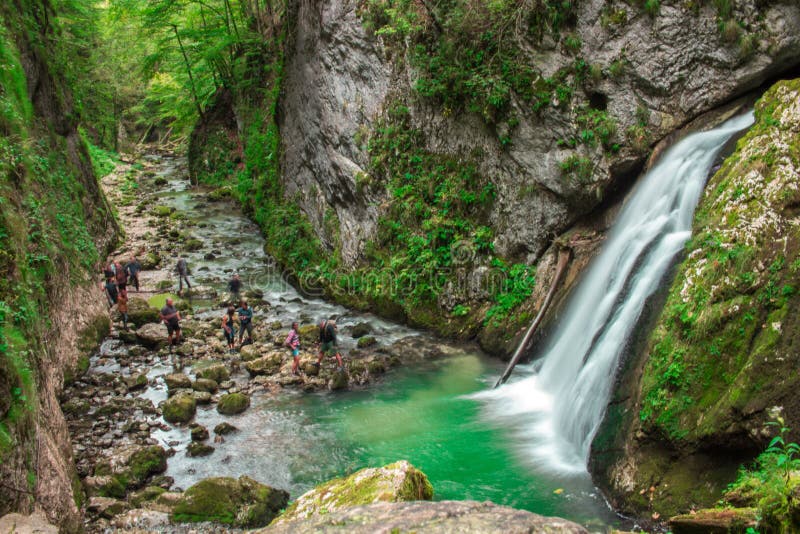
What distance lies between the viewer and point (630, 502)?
725cm

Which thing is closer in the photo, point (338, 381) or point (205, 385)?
point (205, 385)

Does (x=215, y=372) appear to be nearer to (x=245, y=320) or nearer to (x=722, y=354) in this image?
(x=245, y=320)

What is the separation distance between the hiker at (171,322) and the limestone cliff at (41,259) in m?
1.81

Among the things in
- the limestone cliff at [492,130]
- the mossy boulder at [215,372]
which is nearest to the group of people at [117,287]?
the mossy boulder at [215,372]

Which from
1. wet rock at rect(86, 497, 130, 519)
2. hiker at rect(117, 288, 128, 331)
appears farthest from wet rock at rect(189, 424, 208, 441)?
hiker at rect(117, 288, 128, 331)

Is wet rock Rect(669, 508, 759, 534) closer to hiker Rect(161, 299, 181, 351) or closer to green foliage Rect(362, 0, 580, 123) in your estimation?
green foliage Rect(362, 0, 580, 123)

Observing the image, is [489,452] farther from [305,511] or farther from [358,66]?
[358,66]

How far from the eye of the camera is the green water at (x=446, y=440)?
7.91 metres

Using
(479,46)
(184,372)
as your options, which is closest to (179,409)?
(184,372)

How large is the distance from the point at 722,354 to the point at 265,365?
9.52 metres

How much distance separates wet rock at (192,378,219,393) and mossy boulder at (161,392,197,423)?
76 cm

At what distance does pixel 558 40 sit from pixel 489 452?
9.52 metres

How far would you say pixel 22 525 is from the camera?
5250 mm

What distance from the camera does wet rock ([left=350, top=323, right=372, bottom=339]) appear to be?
48.6 feet
